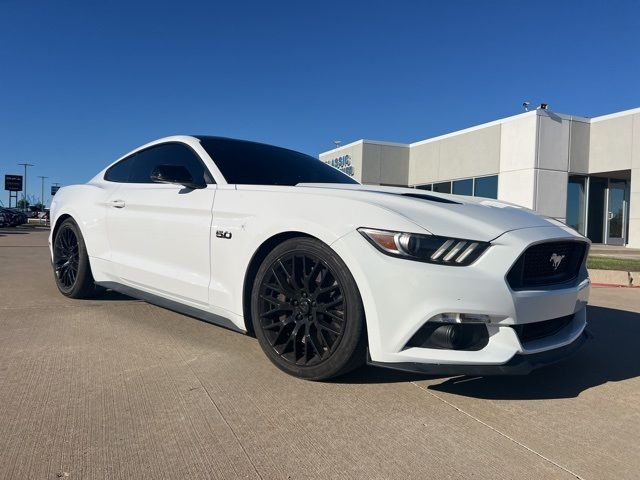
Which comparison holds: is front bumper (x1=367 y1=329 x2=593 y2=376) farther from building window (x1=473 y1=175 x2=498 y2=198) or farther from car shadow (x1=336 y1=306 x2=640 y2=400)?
building window (x1=473 y1=175 x2=498 y2=198)

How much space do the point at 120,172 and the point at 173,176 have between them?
5.15 feet

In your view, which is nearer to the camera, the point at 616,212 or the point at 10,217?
the point at 616,212

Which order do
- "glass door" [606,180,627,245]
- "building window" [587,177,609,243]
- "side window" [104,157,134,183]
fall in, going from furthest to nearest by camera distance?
1. "glass door" [606,180,627,245]
2. "building window" [587,177,609,243]
3. "side window" [104,157,134,183]

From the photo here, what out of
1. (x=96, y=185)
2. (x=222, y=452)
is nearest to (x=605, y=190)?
(x=96, y=185)

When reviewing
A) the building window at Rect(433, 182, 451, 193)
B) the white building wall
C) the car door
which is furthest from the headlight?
the building window at Rect(433, 182, 451, 193)

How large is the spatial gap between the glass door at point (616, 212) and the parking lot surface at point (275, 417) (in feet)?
57.8

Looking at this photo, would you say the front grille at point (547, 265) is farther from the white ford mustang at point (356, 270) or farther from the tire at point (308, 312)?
the tire at point (308, 312)

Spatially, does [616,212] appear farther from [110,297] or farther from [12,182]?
[12,182]

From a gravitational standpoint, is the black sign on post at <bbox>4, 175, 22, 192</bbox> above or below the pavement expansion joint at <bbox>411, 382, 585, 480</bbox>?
above

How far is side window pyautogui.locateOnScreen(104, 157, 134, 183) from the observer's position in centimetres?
461

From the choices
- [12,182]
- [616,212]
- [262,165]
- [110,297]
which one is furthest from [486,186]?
[12,182]

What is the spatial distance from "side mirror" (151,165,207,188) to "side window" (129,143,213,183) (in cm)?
12

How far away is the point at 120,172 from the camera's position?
4730 mm

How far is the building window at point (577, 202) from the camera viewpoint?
1828 cm
